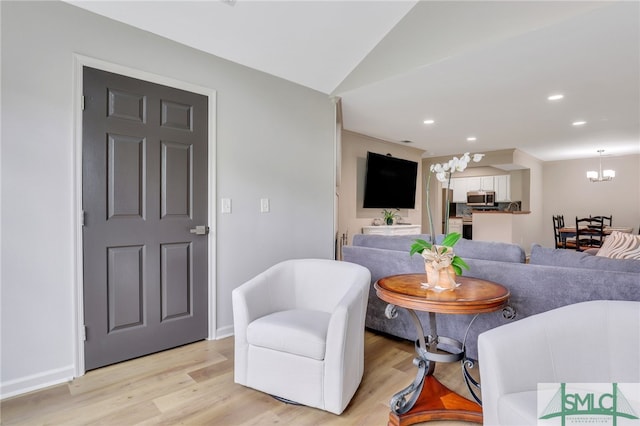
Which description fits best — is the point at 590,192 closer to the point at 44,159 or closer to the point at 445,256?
the point at 445,256

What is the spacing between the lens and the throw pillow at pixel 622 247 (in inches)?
99.2

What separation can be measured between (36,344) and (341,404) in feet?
6.18

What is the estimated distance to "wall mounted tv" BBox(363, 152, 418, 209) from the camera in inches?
221

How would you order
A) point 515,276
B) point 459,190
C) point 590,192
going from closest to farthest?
point 515,276
point 590,192
point 459,190

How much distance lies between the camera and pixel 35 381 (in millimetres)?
2018

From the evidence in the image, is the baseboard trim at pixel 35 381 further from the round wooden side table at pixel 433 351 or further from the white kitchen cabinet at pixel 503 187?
the white kitchen cabinet at pixel 503 187

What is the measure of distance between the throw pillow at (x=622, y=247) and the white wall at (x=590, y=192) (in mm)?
5933

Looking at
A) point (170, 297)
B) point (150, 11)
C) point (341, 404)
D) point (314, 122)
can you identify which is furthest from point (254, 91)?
point (341, 404)

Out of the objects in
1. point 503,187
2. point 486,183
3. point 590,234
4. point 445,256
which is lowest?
point 590,234

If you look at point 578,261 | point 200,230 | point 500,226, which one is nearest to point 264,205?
point 200,230

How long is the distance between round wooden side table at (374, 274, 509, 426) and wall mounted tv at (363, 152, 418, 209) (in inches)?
151

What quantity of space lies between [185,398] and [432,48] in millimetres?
3153

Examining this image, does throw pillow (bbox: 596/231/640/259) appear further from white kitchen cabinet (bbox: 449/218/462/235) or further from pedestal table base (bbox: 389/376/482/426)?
white kitchen cabinet (bbox: 449/218/462/235)

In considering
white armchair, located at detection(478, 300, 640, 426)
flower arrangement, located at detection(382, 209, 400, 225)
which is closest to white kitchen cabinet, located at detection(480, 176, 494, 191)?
flower arrangement, located at detection(382, 209, 400, 225)
